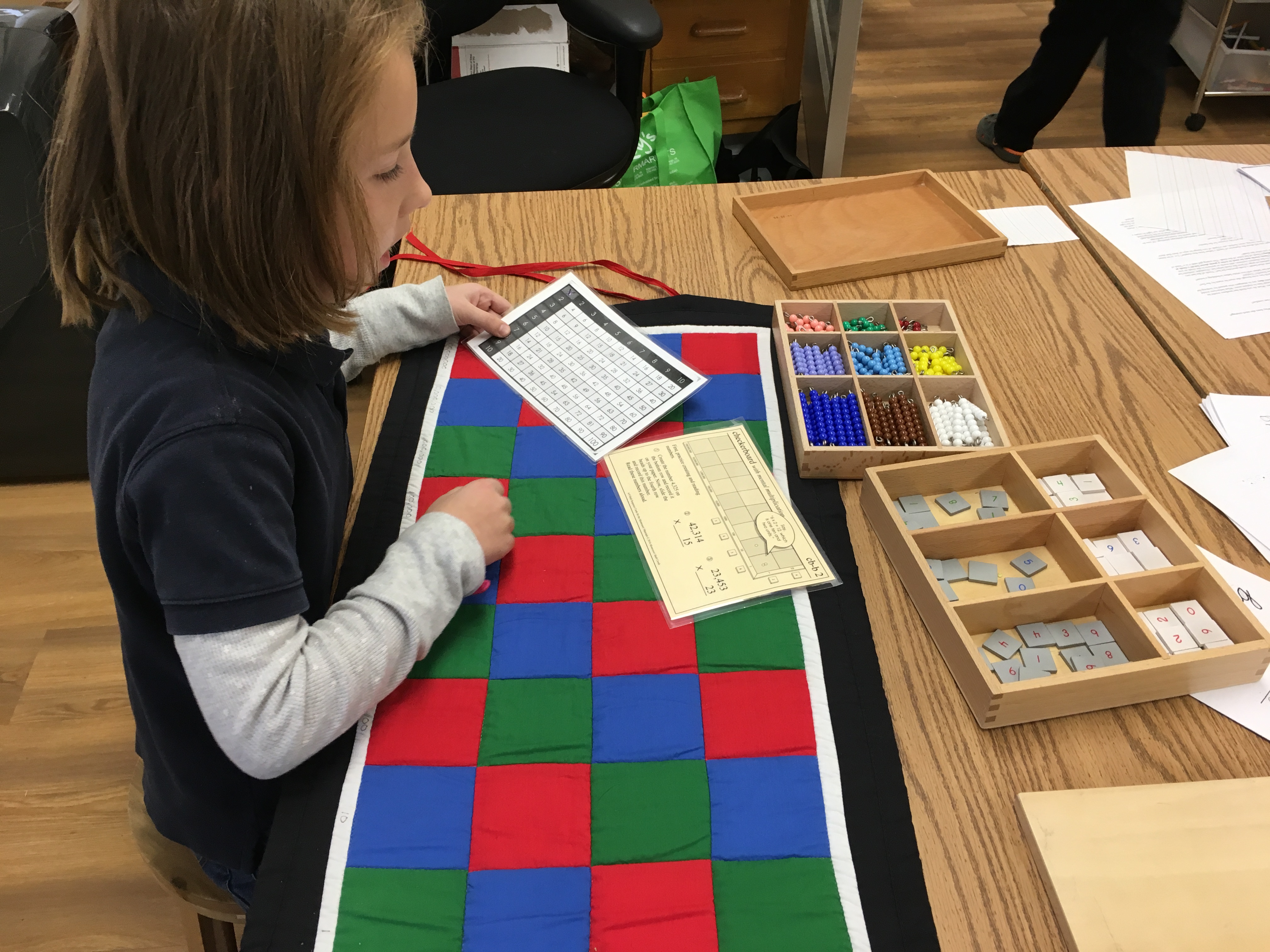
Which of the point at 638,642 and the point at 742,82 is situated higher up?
the point at 638,642

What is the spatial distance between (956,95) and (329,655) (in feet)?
10.6

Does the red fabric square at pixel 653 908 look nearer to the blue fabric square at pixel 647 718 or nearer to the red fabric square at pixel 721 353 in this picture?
the blue fabric square at pixel 647 718

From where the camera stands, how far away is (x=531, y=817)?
632mm

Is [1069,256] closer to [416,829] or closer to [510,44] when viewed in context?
[416,829]

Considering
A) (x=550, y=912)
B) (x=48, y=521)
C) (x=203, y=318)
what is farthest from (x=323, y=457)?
(x=48, y=521)

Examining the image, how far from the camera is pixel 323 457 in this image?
76 cm

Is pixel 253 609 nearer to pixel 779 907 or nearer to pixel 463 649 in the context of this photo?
pixel 463 649

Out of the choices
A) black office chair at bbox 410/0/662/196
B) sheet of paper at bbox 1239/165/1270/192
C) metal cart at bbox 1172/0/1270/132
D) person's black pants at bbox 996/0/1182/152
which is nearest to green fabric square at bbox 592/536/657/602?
black office chair at bbox 410/0/662/196

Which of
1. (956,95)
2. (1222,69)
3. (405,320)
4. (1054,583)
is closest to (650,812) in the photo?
(1054,583)

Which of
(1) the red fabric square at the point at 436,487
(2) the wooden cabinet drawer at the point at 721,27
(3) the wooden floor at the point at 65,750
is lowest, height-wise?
(3) the wooden floor at the point at 65,750

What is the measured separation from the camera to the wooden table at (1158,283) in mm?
1000

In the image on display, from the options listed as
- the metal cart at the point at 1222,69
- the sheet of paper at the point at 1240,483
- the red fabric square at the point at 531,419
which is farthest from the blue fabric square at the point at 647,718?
the metal cart at the point at 1222,69

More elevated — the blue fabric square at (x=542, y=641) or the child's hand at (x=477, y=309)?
the child's hand at (x=477, y=309)

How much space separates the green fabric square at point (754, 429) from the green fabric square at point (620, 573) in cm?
17
